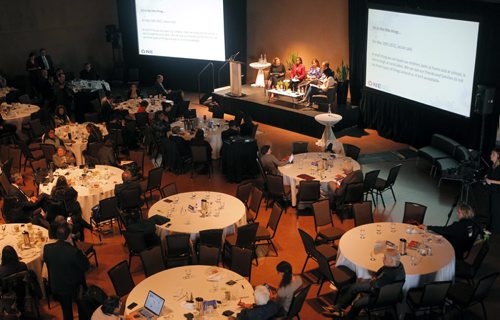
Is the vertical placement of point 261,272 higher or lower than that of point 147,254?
lower

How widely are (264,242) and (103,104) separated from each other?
281 inches

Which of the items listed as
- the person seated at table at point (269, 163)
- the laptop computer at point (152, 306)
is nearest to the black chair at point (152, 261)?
the laptop computer at point (152, 306)

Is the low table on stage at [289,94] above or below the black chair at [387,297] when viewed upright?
above

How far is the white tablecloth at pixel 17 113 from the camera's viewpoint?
51.2ft

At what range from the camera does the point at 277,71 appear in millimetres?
19094

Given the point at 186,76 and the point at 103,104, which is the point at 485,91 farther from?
the point at 186,76

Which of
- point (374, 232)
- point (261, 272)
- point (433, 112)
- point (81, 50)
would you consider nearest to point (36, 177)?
point (261, 272)

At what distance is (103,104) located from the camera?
16.0 m

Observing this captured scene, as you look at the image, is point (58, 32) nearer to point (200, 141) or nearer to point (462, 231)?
point (200, 141)

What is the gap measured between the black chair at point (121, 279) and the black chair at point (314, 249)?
255cm

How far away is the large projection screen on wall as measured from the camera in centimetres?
1253

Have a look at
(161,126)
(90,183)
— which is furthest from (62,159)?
(161,126)

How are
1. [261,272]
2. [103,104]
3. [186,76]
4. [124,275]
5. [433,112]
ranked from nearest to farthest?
[124,275] < [261,272] < [433,112] < [103,104] < [186,76]

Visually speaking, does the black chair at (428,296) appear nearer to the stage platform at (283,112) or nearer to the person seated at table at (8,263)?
the person seated at table at (8,263)
